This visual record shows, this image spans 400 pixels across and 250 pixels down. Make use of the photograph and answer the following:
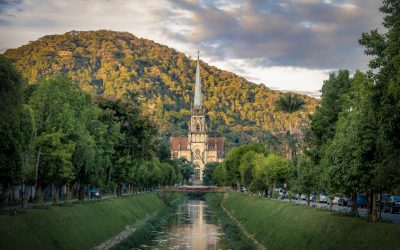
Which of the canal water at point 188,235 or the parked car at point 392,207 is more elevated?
the parked car at point 392,207

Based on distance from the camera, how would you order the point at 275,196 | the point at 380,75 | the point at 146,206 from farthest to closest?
the point at 146,206
the point at 275,196
the point at 380,75

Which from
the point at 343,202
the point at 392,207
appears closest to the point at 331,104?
the point at 392,207

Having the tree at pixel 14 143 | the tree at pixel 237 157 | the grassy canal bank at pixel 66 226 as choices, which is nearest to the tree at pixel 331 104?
the grassy canal bank at pixel 66 226

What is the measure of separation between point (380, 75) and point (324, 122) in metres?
19.5

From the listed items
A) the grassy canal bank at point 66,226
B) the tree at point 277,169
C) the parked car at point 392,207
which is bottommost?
the grassy canal bank at point 66,226

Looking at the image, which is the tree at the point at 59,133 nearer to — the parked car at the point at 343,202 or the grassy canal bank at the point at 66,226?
the grassy canal bank at the point at 66,226

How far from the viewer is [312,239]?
140ft

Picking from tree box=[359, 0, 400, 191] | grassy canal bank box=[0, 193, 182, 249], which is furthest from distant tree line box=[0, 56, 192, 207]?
tree box=[359, 0, 400, 191]

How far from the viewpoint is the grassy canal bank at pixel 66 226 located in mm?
Answer: 36969

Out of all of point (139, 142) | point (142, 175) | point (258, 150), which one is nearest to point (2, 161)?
point (139, 142)

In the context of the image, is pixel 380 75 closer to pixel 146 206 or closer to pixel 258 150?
pixel 146 206

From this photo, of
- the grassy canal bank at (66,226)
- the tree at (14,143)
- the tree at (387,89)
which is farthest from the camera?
the tree at (14,143)

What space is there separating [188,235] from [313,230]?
36.1m

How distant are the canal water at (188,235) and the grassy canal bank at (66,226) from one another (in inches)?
195
